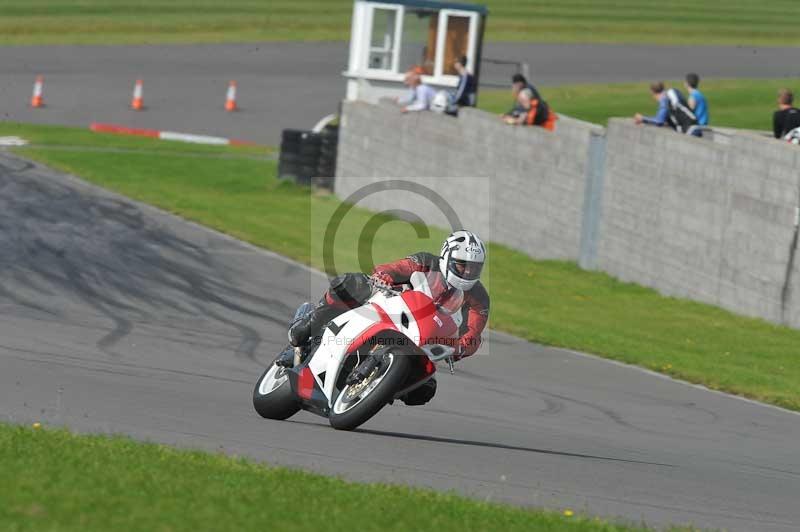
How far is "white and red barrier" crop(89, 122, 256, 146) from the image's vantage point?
32.4 meters

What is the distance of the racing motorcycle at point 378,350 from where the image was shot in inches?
340

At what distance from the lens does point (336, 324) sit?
907cm

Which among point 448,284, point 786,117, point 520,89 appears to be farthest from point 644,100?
point 448,284

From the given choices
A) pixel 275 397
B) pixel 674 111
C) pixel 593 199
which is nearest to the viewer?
pixel 275 397

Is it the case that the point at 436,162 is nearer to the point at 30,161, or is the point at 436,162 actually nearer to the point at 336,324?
the point at 30,161

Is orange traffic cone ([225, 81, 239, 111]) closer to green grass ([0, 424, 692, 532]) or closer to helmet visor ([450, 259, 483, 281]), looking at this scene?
helmet visor ([450, 259, 483, 281])

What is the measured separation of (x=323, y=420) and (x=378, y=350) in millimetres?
1343

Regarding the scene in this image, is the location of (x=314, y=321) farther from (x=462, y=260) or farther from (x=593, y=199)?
(x=593, y=199)

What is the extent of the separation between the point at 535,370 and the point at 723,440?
2988 millimetres

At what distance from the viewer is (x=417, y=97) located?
25.0 meters

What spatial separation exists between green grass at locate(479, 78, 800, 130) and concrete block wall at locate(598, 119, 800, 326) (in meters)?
14.1

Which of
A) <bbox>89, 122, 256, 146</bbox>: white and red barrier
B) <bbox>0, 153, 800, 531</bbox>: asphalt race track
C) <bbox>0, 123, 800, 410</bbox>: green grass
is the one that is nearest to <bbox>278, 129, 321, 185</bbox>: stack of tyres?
<bbox>0, 123, 800, 410</bbox>: green grass

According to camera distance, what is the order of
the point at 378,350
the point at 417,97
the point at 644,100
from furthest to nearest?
the point at 644,100, the point at 417,97, the point at 378,350

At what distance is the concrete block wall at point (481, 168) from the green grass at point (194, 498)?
1367 cm
